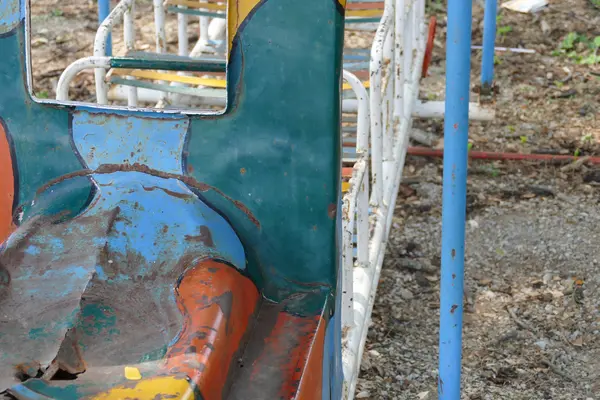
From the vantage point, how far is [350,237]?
7.10ft

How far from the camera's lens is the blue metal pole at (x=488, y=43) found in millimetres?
4277

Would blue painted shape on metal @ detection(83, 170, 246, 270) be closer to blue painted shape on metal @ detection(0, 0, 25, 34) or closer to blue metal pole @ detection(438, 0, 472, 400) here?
blue painted shape on metal @ detection(0, 0, 25, 34)

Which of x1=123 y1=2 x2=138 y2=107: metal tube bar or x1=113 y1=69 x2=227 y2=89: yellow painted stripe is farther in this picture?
x1=123 y1=2 x2=138 y2=107: metal tube bar

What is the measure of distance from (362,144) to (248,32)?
0.90 m

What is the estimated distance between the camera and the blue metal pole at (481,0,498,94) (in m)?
4.28

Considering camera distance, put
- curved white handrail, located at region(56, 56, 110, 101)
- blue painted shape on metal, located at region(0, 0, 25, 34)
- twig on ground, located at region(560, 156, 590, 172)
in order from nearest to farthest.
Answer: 1. blue painted shape on metal, located at region(0, 0, 25, 34)
2. curved white handrail, located at region(56, 56, 110, 101)
3. twig on ground, located at region(560, 156, 590, 172)

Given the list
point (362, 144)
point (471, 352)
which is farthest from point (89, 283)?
point (471, 352)

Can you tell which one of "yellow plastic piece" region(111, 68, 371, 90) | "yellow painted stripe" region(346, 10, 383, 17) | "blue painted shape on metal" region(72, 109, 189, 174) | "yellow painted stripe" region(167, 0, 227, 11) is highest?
"yellow painted stripe" region(167, 0, 227, 11)

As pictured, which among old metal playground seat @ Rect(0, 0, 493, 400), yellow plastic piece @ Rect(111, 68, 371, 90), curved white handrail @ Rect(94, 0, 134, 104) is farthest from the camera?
yellow plastic piece @ Rect(111, 68, 371, 90)

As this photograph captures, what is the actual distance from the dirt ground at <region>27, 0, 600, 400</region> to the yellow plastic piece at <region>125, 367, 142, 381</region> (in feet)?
4.88

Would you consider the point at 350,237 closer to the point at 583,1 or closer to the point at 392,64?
the point at 392,64

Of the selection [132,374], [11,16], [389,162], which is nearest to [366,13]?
[389,162]

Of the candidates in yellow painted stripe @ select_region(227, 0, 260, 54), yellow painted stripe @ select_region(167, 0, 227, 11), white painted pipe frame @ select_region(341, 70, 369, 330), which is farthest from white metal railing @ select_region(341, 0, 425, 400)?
yellow painted stripe @ select_region(167, 0, 227, 11)

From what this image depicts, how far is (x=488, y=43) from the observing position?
14.6 ft
